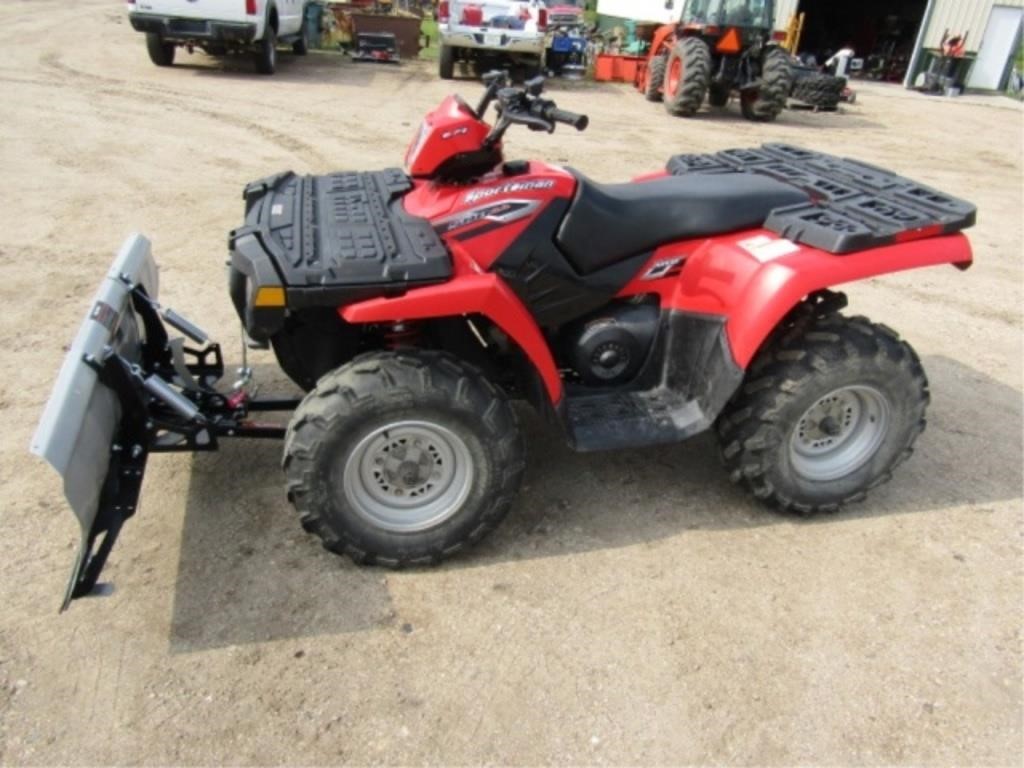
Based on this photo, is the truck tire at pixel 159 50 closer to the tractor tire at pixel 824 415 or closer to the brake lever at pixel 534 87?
the brake lever at pixel 534 87

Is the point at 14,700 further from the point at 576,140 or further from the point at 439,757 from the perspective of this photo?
the point at 576,140

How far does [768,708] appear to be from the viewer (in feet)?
8.32

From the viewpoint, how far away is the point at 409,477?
291cm

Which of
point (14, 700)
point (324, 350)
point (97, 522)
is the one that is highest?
point (324, 350)

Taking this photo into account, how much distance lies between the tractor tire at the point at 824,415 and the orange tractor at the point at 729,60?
10.1 metres

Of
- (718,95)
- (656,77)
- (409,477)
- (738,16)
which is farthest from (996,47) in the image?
(409,477)

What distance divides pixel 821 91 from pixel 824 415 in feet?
43.6

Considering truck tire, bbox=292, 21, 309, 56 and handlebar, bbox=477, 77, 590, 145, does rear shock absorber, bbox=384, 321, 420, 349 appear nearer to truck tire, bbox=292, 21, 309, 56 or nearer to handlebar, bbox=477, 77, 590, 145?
handlebar, bbox=477, 77, 590, 145

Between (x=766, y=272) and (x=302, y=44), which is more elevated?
(x=766, y=272)

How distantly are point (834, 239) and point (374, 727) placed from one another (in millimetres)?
2236

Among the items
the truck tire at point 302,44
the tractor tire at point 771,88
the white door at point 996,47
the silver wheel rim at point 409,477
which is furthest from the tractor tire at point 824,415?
the white door at point 996,47

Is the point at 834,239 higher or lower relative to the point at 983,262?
higher

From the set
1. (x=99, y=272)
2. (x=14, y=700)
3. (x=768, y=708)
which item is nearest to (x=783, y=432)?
(x=768, y=708)

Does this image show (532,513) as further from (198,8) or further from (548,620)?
(198,8)
